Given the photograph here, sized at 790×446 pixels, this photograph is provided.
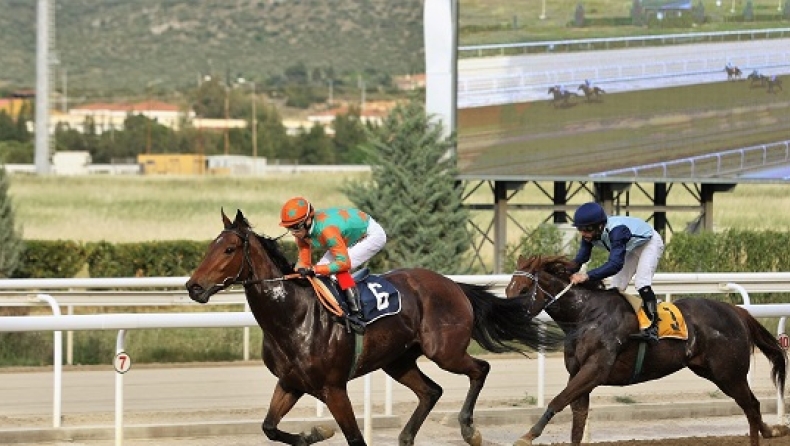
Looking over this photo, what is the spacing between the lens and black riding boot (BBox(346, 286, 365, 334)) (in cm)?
755

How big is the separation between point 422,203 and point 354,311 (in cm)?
1292

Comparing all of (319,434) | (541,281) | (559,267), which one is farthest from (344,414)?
(559,267)

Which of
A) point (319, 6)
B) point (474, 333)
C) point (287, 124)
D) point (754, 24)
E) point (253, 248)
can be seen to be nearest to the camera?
point (253, 248)

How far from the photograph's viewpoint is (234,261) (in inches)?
283

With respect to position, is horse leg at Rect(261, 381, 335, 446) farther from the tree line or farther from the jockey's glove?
the tree line

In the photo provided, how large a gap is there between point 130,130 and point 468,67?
48255 millimetres

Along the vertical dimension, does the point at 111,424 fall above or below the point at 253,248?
below

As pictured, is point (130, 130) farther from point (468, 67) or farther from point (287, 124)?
point (468, 67)

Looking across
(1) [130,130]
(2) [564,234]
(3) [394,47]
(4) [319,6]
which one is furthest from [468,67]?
(4) [319,6]

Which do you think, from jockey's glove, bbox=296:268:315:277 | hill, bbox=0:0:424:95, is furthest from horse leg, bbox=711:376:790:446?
hill, bbox=0:0:424:95

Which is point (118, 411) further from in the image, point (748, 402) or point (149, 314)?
point (748, 402)

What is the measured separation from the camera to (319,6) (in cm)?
10062

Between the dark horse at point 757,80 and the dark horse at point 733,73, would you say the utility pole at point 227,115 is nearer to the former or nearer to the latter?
the dark horse at point 733,73

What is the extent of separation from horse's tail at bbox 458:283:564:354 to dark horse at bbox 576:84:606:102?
11.8 metres
